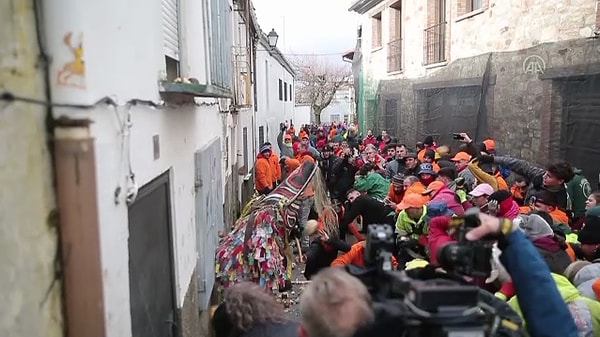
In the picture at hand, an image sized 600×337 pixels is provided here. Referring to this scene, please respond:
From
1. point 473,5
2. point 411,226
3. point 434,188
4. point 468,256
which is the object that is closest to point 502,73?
point 473,5

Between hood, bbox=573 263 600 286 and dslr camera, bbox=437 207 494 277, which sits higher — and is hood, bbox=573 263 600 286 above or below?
below

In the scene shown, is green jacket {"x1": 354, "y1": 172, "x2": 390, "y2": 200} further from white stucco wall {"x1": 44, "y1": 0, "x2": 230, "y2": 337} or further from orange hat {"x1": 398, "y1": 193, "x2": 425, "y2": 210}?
white stucco wall {"x1": 44, "y1": 0, "x2": 230, "y2": 337}

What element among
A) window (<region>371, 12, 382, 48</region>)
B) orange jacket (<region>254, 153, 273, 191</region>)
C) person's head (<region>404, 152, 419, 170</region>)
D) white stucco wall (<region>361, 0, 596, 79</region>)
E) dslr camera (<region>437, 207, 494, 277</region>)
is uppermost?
window (<region>371, 12, 382, 48</region>)

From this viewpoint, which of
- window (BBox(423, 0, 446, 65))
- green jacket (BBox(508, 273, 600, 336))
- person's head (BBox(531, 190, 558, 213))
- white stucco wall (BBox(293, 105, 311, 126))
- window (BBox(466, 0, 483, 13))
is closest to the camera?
green jacket (BBox(508, 273, 600, 336))

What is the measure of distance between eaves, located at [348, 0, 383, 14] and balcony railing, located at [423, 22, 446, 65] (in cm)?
532

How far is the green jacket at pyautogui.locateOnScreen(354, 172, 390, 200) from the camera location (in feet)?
23.1

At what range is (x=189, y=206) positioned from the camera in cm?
439

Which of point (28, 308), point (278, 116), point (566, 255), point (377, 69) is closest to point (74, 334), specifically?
point (28, 308)

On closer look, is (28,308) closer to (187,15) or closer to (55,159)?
(55,159)

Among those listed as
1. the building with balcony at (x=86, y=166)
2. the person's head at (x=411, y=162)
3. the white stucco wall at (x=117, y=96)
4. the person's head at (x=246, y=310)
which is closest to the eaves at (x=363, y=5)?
the person's head at (x=411, y=162)

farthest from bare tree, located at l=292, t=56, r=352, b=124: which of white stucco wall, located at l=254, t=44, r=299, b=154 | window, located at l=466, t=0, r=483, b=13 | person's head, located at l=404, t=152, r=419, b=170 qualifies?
person's head, located at l=404, t=152, r=419, b=170

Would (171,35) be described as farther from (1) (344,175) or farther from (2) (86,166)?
(1) (344,175)

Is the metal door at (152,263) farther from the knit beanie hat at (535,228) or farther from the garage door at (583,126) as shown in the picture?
the garage door at (583,126)

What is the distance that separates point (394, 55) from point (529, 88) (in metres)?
9.96
